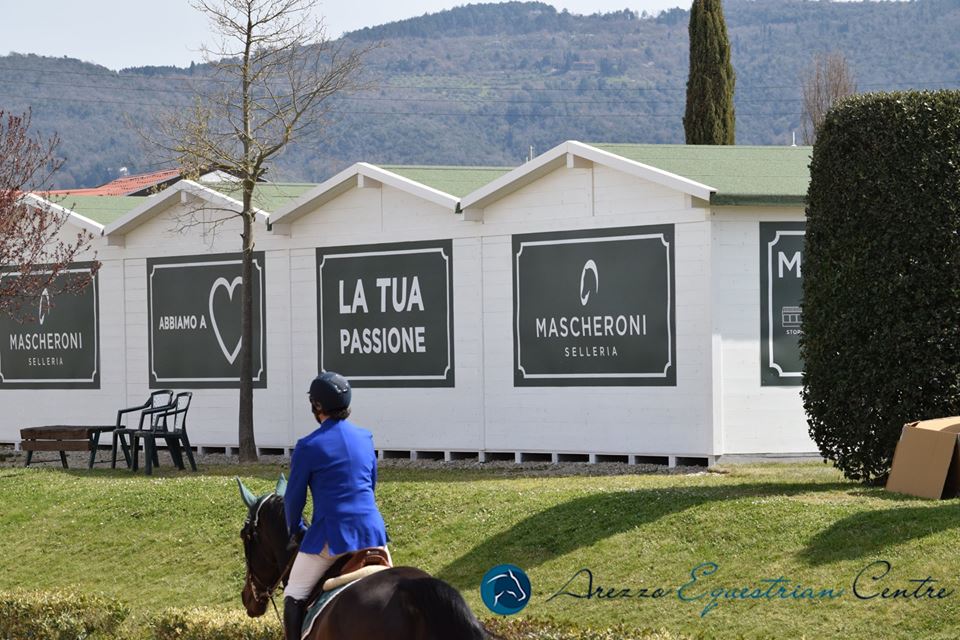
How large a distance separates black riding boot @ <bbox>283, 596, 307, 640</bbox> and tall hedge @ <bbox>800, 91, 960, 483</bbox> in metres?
6.65

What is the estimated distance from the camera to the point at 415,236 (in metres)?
19.9

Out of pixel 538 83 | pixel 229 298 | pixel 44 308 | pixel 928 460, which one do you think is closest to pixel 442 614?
pixel 928 460

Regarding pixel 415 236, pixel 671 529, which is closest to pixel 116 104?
pixel 415 236

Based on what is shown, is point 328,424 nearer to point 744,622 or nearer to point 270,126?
point 744,622

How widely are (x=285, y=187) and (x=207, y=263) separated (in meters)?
2.06

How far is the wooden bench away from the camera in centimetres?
1934

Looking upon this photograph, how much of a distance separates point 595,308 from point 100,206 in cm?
1031

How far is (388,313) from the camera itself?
792 inches

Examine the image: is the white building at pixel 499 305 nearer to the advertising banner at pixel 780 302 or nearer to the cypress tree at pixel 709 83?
the advertising banner at pixel 780 302

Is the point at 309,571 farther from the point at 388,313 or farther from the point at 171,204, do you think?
the point at 171,204

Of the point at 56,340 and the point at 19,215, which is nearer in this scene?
the point at 19,215

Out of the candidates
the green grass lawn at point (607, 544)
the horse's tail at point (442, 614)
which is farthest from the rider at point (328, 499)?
the green grass lawn at point (607, 544)

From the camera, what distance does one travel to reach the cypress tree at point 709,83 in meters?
30.7

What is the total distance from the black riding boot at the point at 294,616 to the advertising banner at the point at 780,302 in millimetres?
11209
